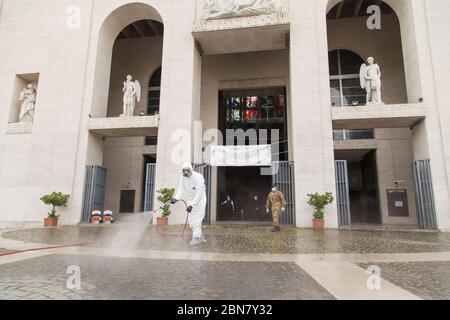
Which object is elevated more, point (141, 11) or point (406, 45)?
point (141, 11)

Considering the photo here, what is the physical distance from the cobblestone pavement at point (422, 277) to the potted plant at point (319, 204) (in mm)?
7431

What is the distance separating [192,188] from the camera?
7754 mm

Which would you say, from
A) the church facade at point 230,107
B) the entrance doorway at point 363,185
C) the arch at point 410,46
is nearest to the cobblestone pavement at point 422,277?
the church facade at point 230,107

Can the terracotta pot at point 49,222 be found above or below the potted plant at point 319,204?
below

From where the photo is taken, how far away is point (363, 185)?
67.8ft

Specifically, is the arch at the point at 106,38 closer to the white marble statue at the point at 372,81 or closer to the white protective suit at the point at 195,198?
the white protective suit at the point at 195,198

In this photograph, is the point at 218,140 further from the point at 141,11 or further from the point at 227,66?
the point at 141,11

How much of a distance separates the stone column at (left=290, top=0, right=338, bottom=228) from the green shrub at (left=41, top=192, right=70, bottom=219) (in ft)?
39.9

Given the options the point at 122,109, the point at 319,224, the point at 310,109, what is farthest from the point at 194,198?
the point at 122,109

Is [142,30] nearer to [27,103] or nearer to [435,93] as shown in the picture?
[27,103]

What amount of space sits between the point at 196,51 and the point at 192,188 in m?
11.3

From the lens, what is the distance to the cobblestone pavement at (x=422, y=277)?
11.0ft

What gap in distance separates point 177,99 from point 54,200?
8312 millimetres

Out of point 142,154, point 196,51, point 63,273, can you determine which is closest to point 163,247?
point 63,273
